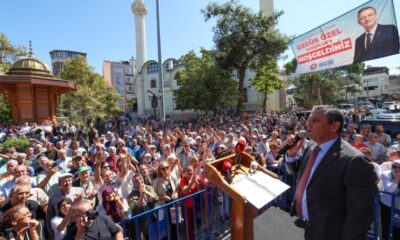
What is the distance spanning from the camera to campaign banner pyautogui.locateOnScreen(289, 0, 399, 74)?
283 inches

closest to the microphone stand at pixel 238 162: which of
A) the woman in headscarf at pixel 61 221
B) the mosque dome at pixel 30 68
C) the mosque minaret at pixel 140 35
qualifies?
the woman in headscarf at pixel 61 221

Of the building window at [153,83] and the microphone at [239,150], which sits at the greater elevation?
the building window at [153,83]

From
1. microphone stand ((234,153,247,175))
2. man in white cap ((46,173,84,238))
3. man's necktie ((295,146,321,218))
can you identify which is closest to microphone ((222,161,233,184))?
microphone stand ((234,153,247,175))

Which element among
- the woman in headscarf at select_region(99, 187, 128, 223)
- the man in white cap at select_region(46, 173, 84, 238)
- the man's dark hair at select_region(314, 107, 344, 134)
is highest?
the man's dark hair at select_region(314, 107, 344, 134)

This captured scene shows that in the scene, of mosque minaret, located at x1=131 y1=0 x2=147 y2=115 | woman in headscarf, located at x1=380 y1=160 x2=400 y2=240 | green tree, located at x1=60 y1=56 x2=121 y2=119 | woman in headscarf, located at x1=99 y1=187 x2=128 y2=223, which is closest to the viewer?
woman in headscarf, located at x1=99 y1=187 x2=128 y2=223

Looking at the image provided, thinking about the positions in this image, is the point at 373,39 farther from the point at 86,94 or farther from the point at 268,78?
the point at 86,94

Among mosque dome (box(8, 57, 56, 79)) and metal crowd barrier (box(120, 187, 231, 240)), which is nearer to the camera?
metal crowd barrier (box(120, 187, 231, 240))

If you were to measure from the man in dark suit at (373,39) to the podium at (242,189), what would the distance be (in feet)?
22.5

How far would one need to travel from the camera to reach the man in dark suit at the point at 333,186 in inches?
76.6

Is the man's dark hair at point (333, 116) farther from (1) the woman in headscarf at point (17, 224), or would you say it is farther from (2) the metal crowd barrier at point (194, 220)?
(1) the woman in headscarf at point (17, 224)

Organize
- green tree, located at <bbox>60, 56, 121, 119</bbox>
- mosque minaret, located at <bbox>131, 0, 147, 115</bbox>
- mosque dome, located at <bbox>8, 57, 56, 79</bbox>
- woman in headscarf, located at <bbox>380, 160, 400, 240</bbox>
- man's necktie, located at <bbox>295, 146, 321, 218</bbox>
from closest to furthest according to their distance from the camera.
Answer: man's necktie, located at <bbox>295, 146, 321, 218</bbox> → woman in headscarf, located at <bbox>380, 160, 400, 240</bbox> → mosque dome, located at <bbox>8, 57, 56, 79</bbox> → green tree, located at <bbox>60, 56, 121, 119</bbox> → mosque minaret, located at <bbox>131, 0, 147, 115</bbox>

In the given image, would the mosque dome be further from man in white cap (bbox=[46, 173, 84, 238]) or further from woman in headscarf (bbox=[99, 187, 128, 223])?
woman in headscarf (bbox=[99, 187, 128, 223])

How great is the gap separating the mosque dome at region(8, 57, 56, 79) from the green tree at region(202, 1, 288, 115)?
15.0m

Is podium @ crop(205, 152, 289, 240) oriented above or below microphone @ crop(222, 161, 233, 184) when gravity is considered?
below
